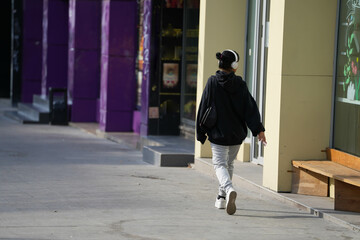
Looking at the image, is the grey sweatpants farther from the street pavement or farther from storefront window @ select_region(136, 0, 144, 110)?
storefront window @ select_region(136, 0, 144, 110)

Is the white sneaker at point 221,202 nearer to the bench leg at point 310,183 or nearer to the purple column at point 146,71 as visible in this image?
the bench leg at point 310,183

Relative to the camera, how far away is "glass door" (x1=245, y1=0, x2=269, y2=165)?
11.7 metres

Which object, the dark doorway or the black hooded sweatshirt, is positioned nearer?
the black hooded sweatshirt

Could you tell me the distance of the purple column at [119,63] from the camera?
17.9m

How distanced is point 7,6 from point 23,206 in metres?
23.3

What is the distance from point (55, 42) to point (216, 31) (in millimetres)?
12223

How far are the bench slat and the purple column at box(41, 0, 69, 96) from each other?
598 inches

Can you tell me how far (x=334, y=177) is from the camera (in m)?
8.48

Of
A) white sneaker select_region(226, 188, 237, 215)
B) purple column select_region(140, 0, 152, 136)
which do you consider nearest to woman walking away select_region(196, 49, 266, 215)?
white sneaker select_region(226, 188, 237, 215)

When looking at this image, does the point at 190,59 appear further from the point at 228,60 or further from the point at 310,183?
the point at 228,60

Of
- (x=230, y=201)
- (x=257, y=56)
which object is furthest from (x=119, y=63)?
(x=230, y=201)

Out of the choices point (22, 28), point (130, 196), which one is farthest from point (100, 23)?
point (130, 196)

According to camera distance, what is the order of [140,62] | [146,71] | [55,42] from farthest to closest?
[55,42] < [140,62] < [146,71]

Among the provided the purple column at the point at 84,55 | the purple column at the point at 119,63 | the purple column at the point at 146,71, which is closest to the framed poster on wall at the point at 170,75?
the purple column at the point at 146,71
